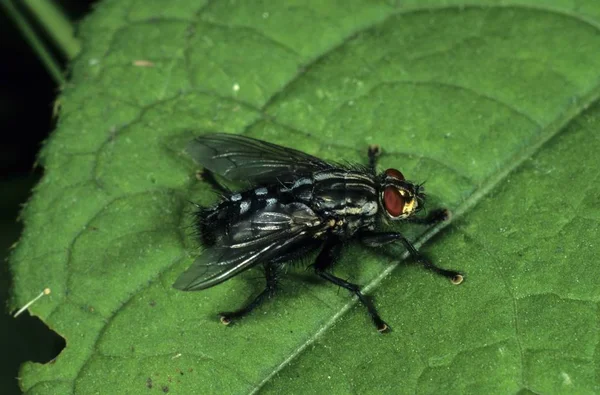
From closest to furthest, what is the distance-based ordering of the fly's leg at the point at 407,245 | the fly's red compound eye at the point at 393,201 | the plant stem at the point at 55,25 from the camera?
the fly's leg at the point at 407,245 → the fly's red compound eye at the point at 393,201 → the plant stem at the point at 55,25

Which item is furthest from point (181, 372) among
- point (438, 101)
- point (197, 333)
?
point (438, 101)

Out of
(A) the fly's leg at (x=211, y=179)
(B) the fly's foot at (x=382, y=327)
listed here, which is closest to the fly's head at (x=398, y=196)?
(B) the fly's foot at (x=382, y=327)

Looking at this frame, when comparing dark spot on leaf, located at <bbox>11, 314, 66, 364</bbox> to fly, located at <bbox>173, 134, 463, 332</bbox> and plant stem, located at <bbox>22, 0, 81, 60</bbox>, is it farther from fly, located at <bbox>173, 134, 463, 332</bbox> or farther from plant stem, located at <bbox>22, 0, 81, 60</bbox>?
plant stem, located at <bbox>22, 0, 81, 60</bbox>

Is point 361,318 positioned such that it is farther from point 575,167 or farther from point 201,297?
point 575,167

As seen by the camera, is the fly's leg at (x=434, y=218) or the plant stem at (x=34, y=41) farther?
the plant stem at (x=34, y=41)

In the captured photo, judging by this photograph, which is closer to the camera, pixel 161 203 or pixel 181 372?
pixel 181 372

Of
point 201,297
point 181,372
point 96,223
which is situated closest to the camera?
point 181,372

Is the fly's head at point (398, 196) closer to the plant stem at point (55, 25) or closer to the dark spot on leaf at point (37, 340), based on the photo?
the dark spot on leaf at point (37, 340)
